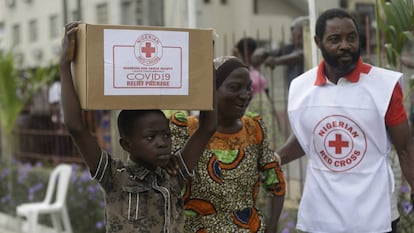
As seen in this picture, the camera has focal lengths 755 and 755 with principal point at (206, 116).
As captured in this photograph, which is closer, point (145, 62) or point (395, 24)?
point (145, 62)

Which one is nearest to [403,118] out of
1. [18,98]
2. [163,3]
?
[18,98]

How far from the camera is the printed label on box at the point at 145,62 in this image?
107 inches

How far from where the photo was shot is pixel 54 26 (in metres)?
21.4

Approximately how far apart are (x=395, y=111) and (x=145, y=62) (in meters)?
1.13

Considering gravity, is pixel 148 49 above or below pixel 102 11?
below

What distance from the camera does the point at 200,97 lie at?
2826 mm

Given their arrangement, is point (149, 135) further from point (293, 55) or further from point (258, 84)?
point (293, 55)

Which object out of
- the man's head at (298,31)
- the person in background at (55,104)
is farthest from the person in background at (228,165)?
the person in background at (55,104)

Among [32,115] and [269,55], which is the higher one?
[269,55]

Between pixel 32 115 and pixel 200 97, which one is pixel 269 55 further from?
pixel 32 115

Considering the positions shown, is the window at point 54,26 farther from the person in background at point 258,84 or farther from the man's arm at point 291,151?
the man's arm at point 291,151

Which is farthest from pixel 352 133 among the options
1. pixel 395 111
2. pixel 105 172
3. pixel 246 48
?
pixel 246 48

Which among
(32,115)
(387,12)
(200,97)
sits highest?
(387,12)

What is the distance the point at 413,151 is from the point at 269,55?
312cm
